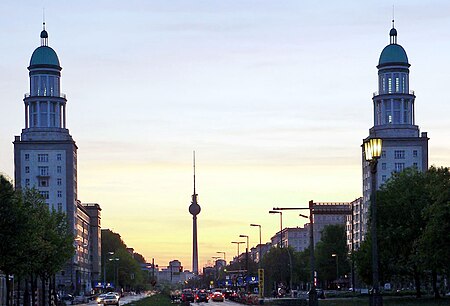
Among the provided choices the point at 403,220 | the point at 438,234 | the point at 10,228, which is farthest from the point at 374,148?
the point at 403,220

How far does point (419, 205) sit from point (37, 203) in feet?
124

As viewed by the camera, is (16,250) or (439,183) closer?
(16,250)

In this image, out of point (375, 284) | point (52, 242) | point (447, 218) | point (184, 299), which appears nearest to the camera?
point (375, 284)

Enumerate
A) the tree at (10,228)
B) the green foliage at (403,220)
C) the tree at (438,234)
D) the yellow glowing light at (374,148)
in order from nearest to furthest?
the yellow glowing light at (374,148) → the tree at (10,228) → the tree at (438,234) → the green foliage at (403,220)

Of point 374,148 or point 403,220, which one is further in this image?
point 403,220

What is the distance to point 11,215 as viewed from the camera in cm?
6738

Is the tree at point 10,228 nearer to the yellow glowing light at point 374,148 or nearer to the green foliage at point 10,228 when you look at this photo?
the green foliage at point 10,228

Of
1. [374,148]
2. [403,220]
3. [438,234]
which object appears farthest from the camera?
[403,220]

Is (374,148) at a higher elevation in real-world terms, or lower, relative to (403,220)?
higher

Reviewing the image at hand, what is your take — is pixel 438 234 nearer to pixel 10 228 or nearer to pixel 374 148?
pixel 10 228

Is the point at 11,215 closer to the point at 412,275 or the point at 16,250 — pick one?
the point at 16,250

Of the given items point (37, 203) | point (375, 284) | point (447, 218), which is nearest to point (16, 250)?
point (37, 203)

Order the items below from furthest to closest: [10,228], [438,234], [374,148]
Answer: [438,234]
[10,228]
[374,148]

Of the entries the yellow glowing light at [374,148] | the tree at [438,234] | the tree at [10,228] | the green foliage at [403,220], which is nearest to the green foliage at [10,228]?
the tree at [10,228]
